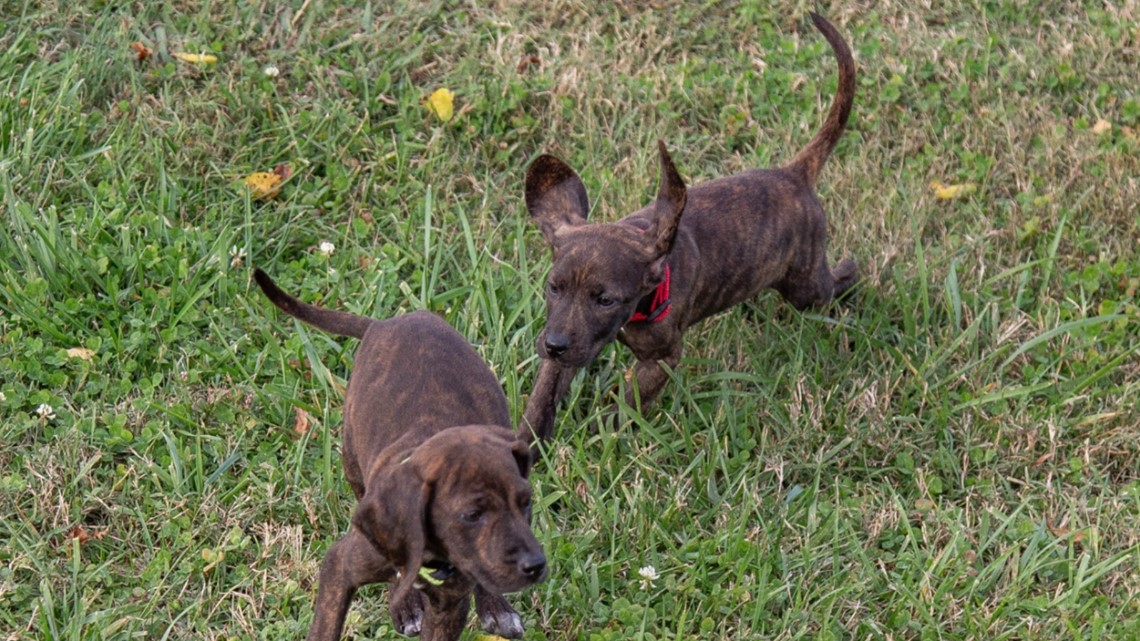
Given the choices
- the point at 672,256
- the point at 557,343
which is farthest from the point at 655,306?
the point at 557,343

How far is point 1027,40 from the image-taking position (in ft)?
30.2

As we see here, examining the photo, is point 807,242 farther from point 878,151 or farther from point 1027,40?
point 1027,40

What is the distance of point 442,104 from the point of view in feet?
26.6

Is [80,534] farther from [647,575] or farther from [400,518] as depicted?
[647,575]

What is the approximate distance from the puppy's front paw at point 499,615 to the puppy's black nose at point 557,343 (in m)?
0.96

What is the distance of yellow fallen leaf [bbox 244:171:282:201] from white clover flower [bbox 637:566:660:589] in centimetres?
301

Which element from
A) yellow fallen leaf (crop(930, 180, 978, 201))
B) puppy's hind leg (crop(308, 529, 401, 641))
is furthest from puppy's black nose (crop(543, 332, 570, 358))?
yellow fallen leaf (crop(930, 180, 978, 201))

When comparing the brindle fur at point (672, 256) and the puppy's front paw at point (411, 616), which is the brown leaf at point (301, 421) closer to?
the brindle fur at point (672, 256)

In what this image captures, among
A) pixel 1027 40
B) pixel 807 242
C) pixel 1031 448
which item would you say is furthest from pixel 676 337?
pixel 1027 40

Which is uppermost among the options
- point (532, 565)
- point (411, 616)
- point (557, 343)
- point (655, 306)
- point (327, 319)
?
point (532, 565)

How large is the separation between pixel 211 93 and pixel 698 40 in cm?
284

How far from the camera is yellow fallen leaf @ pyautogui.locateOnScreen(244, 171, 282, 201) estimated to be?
7531 millimetres

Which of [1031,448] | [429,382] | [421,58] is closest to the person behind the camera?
[429,382]

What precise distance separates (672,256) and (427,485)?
7.32ft
